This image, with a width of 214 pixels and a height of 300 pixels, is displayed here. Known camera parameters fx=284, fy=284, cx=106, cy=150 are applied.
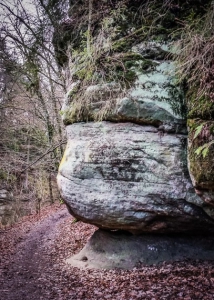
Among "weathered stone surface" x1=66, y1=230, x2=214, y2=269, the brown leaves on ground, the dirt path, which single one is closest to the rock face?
"weathered stone surface" x1=66, y1=230, x2=214, y2=269

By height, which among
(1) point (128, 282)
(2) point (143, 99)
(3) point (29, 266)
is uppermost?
(2) point (143, 99)

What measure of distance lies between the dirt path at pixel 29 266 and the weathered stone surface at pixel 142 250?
45.5 inches

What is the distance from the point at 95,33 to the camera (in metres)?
8.80

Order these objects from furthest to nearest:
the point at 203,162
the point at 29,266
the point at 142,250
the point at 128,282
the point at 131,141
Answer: the point at 29,266 → the point at 142,250 → the point at 131,141 → the point at 128,282 → the point at 203,162

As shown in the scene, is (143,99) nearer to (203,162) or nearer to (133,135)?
(133,135)

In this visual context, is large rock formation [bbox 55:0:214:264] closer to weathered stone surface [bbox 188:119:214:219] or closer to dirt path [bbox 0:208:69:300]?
weathered stone surface [bbox 188:119:214:219]

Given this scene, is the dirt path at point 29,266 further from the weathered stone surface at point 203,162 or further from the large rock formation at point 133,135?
the weathered stone surface at point 203,162

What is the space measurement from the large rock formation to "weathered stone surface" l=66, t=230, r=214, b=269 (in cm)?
45

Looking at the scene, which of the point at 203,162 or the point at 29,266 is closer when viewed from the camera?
the point at 203,162

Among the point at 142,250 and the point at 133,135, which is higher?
the point at 133,135

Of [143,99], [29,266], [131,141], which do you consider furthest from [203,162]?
Result: [29,266]

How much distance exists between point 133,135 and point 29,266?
4.85m

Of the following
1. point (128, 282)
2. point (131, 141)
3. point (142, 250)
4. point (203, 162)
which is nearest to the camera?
point (203, 162)

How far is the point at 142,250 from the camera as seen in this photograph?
723 centimetres
